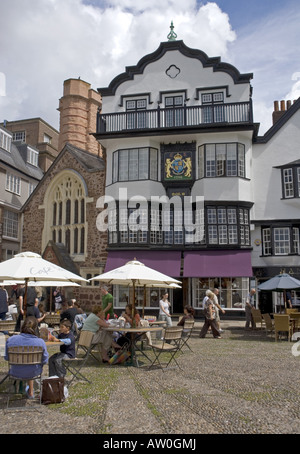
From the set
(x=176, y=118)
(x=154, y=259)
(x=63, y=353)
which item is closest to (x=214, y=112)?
(x=176, y=118)

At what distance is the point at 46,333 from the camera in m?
8.81

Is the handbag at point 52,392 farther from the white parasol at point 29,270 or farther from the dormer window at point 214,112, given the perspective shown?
the dormer window at point 214,112

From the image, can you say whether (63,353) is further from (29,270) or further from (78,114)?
(78,114)

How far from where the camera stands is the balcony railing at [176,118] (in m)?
22.4

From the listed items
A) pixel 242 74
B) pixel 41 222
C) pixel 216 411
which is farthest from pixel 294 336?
pixel 41 222

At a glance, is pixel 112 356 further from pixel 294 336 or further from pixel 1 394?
pixel 294 336

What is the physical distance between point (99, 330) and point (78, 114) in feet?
91.8

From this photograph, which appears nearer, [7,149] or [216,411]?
[216,411]

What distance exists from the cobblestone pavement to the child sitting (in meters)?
1.02

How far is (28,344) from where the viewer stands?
670cm

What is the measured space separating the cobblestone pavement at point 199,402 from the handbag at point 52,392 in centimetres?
28

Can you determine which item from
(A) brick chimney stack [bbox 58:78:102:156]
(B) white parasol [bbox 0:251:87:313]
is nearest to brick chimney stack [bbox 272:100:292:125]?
(A) brick chimney stack [bbox 58:78:102:156]

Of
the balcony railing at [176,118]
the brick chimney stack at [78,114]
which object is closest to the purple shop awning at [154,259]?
the balcony railing at [176,118]
